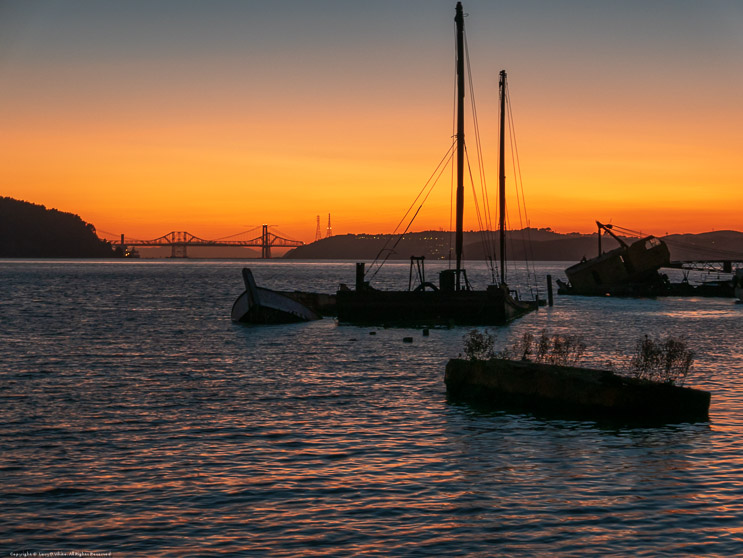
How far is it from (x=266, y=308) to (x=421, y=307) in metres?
10.8

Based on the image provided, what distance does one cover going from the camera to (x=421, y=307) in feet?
161

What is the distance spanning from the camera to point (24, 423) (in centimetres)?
1848

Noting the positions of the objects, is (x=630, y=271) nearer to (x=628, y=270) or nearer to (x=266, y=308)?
(x=628, y=270)

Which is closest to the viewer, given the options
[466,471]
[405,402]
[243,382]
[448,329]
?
[466,471]

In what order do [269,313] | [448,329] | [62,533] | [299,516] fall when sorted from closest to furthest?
1. [62,533]
2. [299,516]
3. [448,329]
4. [269,313]

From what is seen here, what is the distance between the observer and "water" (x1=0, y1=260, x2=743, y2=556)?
35.1 ft

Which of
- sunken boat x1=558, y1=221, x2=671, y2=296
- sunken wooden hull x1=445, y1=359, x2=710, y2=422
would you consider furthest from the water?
sunken boat x1=558, y1=221, x2=671, y2=296

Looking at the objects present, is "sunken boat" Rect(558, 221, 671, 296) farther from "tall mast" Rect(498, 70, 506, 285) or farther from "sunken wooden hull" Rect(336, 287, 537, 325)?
"sunken wooden hull" Rect(336, 287, 537, 325)

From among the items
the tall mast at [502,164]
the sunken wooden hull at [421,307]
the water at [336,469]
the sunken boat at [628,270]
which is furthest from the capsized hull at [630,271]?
the water at [336,469]

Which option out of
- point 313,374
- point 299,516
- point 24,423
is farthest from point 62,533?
point 313,374

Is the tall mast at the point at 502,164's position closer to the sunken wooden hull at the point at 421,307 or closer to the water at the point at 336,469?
the sunken wooden hull at the point at 421,307

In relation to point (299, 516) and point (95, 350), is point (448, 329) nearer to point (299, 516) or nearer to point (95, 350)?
point (95, 350)

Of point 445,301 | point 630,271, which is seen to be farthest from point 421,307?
point 630,271

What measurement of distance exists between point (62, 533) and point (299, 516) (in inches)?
126
